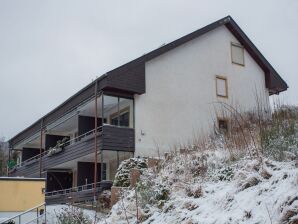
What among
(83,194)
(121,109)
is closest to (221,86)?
(121,109)

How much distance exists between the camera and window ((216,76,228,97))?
27.6 meters

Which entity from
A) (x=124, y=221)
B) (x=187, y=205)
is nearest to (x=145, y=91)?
(x=124, y=221)

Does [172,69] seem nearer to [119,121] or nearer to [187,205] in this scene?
[119,121]

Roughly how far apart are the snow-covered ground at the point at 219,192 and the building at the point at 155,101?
10.9 m

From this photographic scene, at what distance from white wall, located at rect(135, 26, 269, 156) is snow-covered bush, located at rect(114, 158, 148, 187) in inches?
255

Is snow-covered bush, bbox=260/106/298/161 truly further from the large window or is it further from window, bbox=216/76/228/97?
window, bbox=216/76/228/97

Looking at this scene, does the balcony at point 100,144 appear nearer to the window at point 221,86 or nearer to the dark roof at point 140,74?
the dark roof at point 140,74

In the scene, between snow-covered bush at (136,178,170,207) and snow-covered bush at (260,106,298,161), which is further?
snow-covered bush at (136,178,170,207)

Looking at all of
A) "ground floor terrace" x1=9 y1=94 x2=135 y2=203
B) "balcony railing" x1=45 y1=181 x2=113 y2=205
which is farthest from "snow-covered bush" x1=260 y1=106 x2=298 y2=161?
"balcony railing" x1=45 y1=181 x2=113 y2=205

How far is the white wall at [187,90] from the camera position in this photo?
24.1 m

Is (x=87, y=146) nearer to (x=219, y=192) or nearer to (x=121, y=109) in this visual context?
(x=121, y=109)

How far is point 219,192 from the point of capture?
27.4ft

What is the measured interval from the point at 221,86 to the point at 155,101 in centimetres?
517

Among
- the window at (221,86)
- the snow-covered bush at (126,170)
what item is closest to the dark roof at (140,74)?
the window at (221,86)
